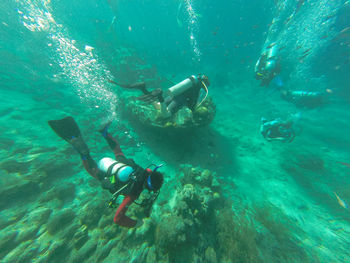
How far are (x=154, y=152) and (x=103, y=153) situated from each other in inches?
120

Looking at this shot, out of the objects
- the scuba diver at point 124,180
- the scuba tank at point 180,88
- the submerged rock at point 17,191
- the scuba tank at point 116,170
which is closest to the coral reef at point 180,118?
the scuba tank at point 180,88

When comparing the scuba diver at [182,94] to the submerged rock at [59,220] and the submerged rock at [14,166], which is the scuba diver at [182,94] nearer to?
the submerged rock at [59,220]

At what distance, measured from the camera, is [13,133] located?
7270mm

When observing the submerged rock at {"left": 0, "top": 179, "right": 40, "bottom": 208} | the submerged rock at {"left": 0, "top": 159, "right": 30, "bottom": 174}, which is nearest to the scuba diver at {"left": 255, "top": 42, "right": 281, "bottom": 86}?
the submerged rock at {"left": 0, "top": 179, "right": 40, "bottom": 208}

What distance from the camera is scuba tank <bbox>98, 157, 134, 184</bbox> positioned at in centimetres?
320

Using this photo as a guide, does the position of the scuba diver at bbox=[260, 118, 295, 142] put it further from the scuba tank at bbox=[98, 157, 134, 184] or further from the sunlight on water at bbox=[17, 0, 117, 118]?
the sunlight on water at bbox=[17, 0, 117, 118]

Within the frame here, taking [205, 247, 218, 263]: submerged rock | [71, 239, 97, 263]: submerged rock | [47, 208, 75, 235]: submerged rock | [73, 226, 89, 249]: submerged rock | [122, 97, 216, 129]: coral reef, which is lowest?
[205, 247, 218, 263]: submerged rock

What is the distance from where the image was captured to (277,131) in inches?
A: 349

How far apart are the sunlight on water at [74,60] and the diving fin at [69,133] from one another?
552cm

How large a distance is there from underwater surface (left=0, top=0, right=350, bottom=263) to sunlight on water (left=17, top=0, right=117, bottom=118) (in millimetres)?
166

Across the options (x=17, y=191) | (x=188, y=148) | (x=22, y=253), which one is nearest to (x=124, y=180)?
(x=22, y=253)

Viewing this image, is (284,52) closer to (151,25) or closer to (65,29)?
(151,25)

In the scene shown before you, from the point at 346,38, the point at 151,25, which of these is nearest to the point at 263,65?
the point at 346,38

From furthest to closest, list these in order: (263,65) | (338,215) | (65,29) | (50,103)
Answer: (65,29), (263,65), (50,103), (338,215)
